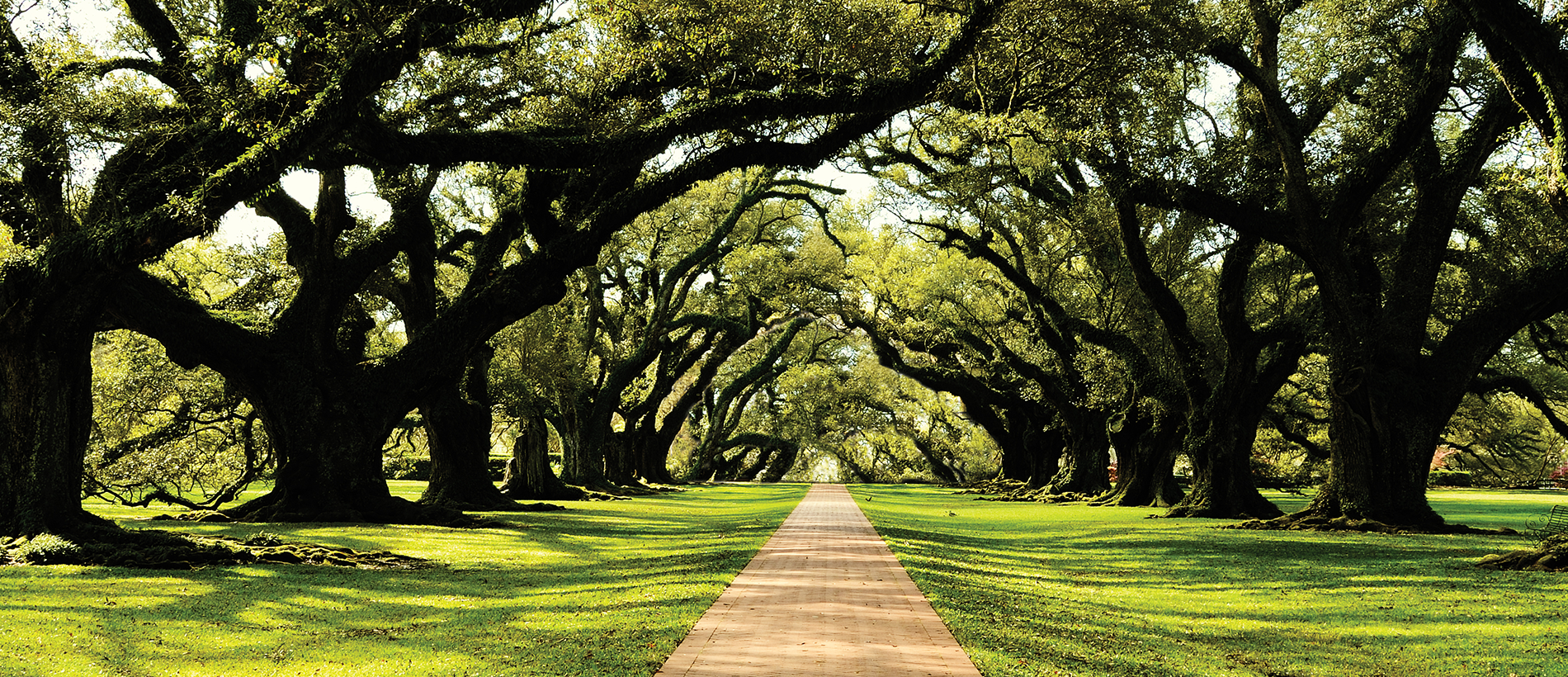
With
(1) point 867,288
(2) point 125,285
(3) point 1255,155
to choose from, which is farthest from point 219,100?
(1) point 867,288

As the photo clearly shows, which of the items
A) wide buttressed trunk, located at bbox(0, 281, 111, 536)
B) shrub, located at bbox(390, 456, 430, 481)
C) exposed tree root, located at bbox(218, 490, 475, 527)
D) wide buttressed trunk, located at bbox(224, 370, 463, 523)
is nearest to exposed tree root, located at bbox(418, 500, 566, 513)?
exposed tree root, located at bbox(218, 490, 475, 527)

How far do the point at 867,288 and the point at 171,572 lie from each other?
1081 inches

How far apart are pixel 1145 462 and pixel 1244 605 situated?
59.4ft

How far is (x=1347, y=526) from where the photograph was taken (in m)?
14.8

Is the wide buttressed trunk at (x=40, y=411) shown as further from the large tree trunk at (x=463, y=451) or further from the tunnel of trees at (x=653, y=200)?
the large tree trunk at (x=463, y=451)

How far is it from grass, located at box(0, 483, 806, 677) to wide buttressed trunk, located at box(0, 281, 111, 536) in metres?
1.37

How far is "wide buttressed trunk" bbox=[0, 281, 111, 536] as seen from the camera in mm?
9477

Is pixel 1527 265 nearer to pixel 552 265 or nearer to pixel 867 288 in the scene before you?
pixel 552 265

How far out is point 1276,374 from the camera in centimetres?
1831

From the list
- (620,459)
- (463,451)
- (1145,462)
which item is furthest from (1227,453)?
(620,459)

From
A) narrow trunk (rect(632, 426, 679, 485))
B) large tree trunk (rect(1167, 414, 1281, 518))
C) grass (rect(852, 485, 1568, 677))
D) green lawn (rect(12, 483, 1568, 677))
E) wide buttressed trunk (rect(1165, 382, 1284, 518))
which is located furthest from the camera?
narrow trunk (rect(632, 426, 679, 485))

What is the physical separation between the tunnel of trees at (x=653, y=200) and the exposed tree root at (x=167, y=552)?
381 millimetres

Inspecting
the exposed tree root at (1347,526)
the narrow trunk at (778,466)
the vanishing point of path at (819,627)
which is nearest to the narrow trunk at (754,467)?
the narrow trunk at (778,466)

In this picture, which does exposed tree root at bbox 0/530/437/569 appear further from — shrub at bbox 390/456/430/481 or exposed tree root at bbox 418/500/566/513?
shrub at bbox 390/456/430/481
